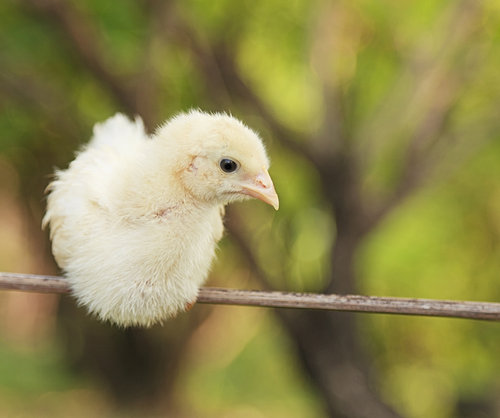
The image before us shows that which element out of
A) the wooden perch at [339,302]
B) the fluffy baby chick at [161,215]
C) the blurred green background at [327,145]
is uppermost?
the blurred green background at [327,145]

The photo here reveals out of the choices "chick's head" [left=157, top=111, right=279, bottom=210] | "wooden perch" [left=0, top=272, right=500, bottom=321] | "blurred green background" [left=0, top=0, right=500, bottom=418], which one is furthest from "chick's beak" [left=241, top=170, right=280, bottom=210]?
"blurred green background" [left=0, top=0, right=500, bottom=418]

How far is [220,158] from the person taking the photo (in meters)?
1.65

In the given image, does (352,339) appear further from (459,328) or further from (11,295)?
(11,295)

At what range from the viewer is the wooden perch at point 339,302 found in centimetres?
170

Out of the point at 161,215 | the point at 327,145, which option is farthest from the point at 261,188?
the point at 327,145

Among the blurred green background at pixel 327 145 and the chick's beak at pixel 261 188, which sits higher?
the blurred green background at pixel 327 145

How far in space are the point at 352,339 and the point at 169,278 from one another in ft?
11.1

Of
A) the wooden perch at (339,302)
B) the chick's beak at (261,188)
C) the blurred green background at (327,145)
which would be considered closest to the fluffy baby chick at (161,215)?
the chick's beak at (261,188)

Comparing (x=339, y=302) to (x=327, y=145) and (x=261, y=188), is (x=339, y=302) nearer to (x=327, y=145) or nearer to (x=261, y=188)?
(x=261, y=188)

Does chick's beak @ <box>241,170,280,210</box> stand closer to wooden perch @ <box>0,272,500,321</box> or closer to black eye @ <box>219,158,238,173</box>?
black eye @ <box>219,158,238,173</box>

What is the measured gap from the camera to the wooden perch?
5.56 feet

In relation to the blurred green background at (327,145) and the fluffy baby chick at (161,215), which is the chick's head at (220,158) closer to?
the fluffy baby chick at (161,215)

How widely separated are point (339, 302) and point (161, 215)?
0.49 meters

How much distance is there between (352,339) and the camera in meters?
4.92
